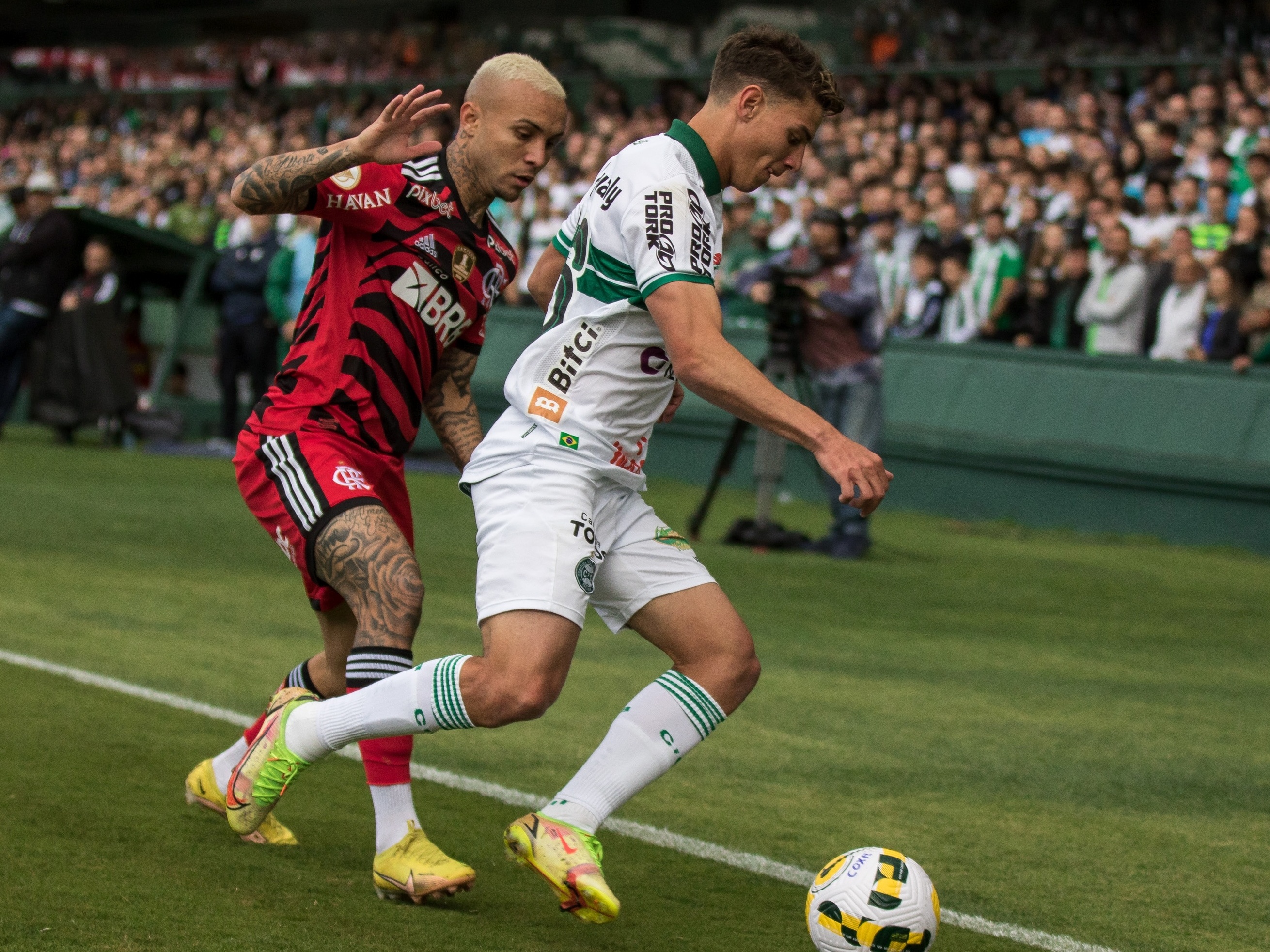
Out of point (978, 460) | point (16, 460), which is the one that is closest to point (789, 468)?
point (978, 460)

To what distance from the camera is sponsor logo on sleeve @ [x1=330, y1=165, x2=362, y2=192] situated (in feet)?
14.4

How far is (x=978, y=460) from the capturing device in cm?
1445

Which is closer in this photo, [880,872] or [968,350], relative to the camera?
[880,872]

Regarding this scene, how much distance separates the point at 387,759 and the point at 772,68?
6.46 ft

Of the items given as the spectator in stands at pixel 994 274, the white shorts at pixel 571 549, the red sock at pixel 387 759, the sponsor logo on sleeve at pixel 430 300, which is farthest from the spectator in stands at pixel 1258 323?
the red sock at pixel 387 759

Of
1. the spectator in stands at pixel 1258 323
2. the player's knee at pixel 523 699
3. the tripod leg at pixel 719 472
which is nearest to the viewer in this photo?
the player's knee at pixel 523 699

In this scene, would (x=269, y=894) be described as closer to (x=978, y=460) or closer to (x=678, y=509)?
(x=678, y=509)

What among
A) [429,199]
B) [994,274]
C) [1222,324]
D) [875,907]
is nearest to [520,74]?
[429,199]

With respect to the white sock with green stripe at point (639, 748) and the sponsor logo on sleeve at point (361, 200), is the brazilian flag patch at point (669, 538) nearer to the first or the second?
the white sock with green stripe at point (639, 748)

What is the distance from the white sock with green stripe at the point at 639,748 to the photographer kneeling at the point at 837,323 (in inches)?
297

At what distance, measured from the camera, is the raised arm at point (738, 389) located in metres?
3.34

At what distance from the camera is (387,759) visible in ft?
13.5

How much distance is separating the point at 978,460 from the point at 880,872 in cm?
1115

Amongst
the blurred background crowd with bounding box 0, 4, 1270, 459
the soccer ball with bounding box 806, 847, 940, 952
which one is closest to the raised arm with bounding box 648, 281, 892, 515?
the soccer ball with bounding box 806, 847, 940, 952
